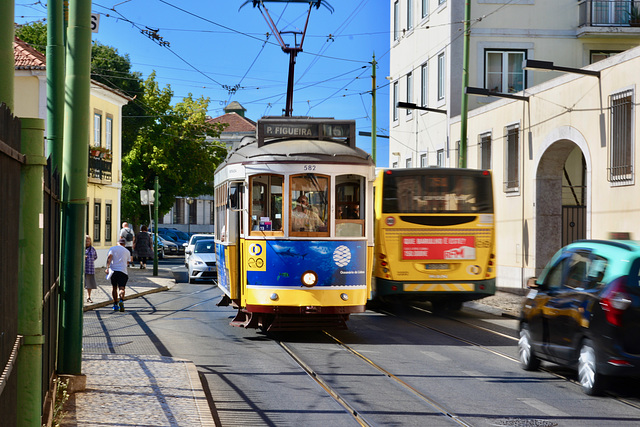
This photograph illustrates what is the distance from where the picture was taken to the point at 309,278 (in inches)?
553

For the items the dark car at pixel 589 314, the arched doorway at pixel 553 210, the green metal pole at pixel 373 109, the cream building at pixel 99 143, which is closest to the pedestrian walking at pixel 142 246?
the cream building at pixel 99 143

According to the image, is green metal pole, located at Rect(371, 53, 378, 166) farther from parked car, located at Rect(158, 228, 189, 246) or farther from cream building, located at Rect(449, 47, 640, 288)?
parked car, located at Rect(158, 228, 189, 246)

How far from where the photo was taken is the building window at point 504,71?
32375 mm

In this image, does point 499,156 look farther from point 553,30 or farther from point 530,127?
point 553,30

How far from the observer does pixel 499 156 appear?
28297mm

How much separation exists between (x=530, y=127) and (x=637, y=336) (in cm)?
1729

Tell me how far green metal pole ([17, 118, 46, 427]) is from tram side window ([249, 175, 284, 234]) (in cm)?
933

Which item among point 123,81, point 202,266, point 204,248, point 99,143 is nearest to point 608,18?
point 204,248

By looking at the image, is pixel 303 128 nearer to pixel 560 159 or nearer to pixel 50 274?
pixel 50 274

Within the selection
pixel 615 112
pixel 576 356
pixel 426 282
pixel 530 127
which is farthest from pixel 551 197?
pixel 576 356

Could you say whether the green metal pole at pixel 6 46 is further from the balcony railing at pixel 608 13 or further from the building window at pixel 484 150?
the balcony railing at pixel 608 13

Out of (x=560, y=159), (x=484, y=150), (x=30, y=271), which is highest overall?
(x=484, y=150)

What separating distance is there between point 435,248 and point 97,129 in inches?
958

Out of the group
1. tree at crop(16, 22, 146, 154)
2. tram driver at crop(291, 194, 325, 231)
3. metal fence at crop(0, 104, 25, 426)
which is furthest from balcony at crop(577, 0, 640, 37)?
tree at crop(16, 22, 146, 154)
